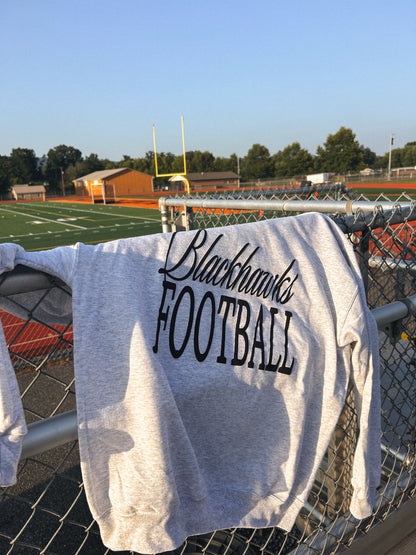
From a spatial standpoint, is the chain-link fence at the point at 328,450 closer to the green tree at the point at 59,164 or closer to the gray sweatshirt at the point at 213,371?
the gray sweatshirt at the point at 213,371

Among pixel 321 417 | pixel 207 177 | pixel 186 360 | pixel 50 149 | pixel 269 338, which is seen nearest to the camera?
pixel 186 360

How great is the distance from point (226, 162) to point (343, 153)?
32.3 m

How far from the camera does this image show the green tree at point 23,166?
88938 mm

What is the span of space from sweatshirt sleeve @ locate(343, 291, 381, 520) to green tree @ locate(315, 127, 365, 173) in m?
77.5

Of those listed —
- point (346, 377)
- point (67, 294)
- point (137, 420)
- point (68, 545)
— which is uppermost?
point (67, 294)

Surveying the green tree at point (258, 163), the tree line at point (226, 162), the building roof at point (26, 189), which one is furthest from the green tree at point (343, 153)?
the building roof at point (26, 189)

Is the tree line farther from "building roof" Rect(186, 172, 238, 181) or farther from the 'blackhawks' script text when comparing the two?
the 'blackhawks' script text

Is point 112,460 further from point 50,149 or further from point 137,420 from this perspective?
point 50,149

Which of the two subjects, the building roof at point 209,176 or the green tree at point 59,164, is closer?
the building roof at point 209,176

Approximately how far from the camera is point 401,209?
193cm

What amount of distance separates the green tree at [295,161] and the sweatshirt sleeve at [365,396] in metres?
79.0

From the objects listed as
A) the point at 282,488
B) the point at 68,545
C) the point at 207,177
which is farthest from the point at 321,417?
the point at 207,177

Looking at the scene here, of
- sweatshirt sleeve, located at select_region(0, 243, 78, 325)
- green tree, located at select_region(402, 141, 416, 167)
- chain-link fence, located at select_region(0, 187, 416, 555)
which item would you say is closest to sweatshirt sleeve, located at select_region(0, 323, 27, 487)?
chain-link fence, located at select_region(0, 187, 416, 555)

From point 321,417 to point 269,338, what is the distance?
0.37 m
